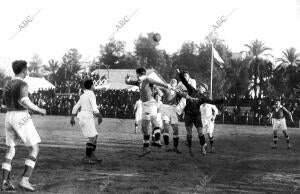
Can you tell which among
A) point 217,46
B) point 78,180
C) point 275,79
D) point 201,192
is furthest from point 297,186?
point 217,46

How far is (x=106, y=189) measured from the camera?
21.6 feet

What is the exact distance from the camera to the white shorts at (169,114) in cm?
1232

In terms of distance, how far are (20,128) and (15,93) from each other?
53 cm

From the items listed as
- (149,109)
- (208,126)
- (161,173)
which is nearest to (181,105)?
(149,109)

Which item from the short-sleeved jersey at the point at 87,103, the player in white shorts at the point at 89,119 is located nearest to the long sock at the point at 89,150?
the player in white shorts at the point at 89,119

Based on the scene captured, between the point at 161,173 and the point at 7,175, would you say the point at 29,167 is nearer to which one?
the point at 7,175

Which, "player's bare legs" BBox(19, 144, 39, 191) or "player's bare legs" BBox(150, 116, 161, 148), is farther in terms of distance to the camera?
"player's bare legs" BBox(150, 116, 161, 148)

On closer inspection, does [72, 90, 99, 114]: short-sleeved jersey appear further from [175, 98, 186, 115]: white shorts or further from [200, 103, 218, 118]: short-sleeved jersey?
[200, 103, 218, 118]: short-sleeved jersey

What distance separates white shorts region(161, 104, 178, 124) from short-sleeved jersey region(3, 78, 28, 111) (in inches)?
249

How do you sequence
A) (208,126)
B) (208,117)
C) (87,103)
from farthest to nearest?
(208,117), (208,126), (87,103)

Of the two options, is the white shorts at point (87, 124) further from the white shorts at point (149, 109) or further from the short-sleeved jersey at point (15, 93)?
the short-sleeved jersey at point (15, 93)

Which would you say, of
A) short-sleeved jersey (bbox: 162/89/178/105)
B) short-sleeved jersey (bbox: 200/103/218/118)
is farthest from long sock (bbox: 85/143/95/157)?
short-sleeved jersey (bbox: 200/103/218/118)

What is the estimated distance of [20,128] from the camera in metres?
6.53

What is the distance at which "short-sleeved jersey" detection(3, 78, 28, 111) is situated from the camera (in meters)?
6.50
